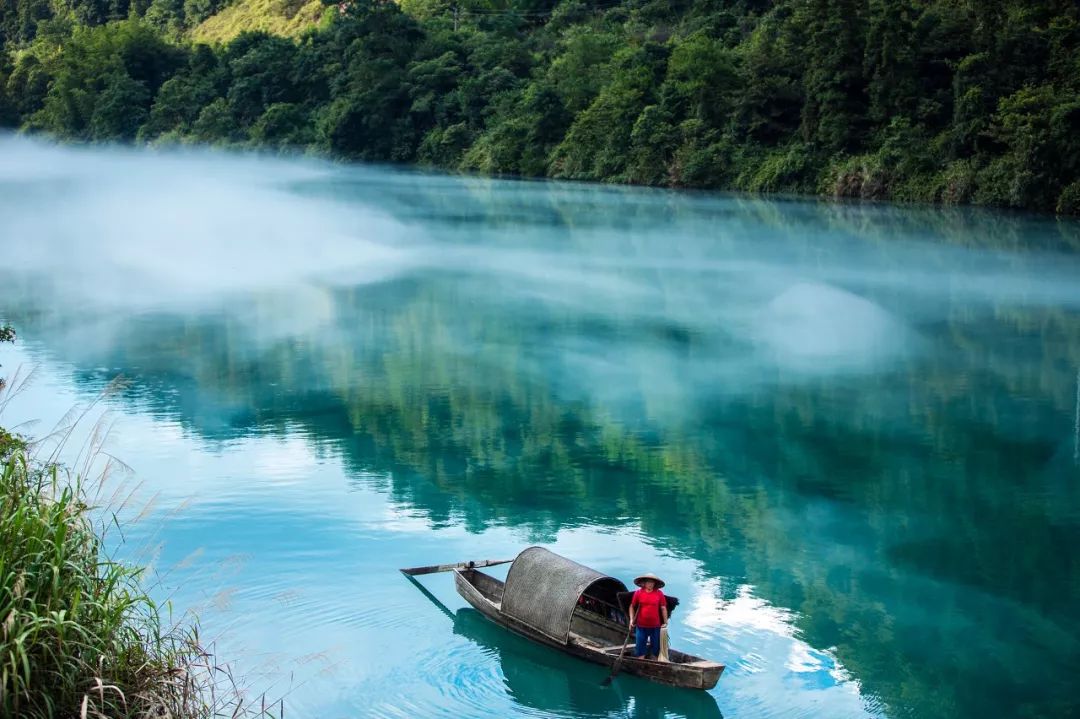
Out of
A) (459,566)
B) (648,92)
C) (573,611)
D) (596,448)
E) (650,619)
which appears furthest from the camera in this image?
(648,92)

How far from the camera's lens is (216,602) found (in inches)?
246

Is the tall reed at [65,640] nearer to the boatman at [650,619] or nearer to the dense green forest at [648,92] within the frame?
the boatman at [650,619]

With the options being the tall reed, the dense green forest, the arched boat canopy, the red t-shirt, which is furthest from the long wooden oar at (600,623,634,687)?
the dense green forest

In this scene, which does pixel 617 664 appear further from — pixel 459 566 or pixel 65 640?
pixel 65 640

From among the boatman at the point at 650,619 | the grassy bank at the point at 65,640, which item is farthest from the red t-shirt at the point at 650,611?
the grassy bank at the point at 65,640

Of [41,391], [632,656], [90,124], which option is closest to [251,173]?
[90,124]

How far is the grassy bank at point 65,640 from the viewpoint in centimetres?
549

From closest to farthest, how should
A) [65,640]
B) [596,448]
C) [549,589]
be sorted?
[65,640] < [549,589] < [596,448]

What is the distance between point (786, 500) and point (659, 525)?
1646mm

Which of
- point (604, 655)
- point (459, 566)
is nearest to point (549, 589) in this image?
point (604, 655)

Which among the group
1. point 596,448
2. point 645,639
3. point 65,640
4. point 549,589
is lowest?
point 596,448

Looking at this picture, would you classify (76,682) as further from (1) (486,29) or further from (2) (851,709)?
(1) (486,29)

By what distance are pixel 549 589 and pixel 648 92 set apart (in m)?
43.2

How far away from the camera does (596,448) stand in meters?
14.3
